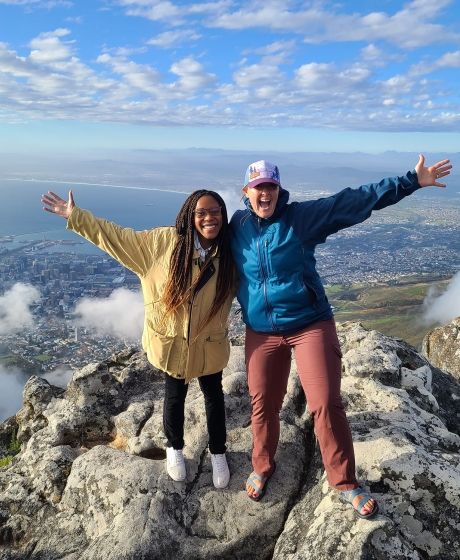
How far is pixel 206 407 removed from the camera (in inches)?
280

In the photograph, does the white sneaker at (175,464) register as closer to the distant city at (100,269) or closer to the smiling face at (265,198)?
the smiling face at (265,198)

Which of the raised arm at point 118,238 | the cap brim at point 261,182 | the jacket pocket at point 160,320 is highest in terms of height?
the cap brim at point 261,182

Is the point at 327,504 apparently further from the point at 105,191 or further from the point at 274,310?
the point at 105,191

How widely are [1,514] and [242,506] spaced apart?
3.97 m

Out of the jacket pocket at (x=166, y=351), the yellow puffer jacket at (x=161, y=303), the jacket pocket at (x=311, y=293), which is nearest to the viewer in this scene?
the jacket pocket at (x=311, y=293)

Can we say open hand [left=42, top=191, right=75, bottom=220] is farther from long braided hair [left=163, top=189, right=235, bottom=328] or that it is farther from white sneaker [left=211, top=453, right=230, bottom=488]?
white sneaker [left=211, top=453, right=230, bottom=488]

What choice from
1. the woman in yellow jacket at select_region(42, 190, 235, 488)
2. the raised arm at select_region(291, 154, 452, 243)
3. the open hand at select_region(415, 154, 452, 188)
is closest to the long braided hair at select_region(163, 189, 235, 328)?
the woman in yellow jacket at select_region(42, 190, 235, 488)

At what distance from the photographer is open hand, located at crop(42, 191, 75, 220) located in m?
6.80

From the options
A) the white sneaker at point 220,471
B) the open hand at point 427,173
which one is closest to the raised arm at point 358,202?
the open hand at point 427,173

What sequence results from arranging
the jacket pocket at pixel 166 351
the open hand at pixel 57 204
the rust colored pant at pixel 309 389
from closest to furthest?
the rust colored pant at pixel 309 389 < the jacket pocket at pixel 166 351 < the open hand at pixel 57 204

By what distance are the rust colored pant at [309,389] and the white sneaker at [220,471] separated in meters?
0.49

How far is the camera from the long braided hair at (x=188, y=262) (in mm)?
6395

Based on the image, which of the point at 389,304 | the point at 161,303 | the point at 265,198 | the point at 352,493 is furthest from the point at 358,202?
the point at 389,304

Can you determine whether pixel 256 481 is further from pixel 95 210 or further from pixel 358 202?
pixel 95 210
